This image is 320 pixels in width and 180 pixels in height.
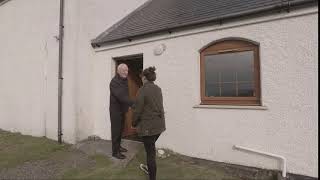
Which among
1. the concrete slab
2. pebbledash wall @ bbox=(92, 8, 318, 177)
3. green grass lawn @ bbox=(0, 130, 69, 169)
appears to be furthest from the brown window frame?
green grass lawn @ bbox=(0, 130, 69, 169)

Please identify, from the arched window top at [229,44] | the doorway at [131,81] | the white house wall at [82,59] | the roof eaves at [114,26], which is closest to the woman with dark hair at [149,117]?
the arched window top at [229,44]

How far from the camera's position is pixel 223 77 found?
23.2 ft

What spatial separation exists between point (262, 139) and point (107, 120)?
4.82m

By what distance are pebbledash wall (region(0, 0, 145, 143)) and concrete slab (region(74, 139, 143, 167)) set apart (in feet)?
1.63

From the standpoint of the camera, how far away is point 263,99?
6316 millimetres

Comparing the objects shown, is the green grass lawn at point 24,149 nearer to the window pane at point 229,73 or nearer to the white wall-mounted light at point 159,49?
the white wall-mounted light at point 159,49

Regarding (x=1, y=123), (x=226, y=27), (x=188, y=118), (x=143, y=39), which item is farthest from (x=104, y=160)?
(x=1, y=123)

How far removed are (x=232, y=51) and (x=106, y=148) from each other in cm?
408

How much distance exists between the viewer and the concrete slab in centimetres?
719

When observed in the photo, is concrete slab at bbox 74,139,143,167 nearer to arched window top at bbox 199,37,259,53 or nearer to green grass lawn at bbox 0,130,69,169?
green grass lawn at bbox 0,130,69,169

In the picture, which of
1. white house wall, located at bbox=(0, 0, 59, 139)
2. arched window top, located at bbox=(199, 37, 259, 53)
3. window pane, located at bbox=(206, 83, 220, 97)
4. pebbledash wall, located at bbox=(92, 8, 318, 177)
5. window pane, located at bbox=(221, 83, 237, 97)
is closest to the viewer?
pebbledash wall, located at bbox=(92, 8, 318, 177)

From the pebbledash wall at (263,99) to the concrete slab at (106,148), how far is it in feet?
2.36

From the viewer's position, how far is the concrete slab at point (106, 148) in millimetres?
7190

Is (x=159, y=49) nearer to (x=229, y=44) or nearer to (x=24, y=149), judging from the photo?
(x=229, y=44)
